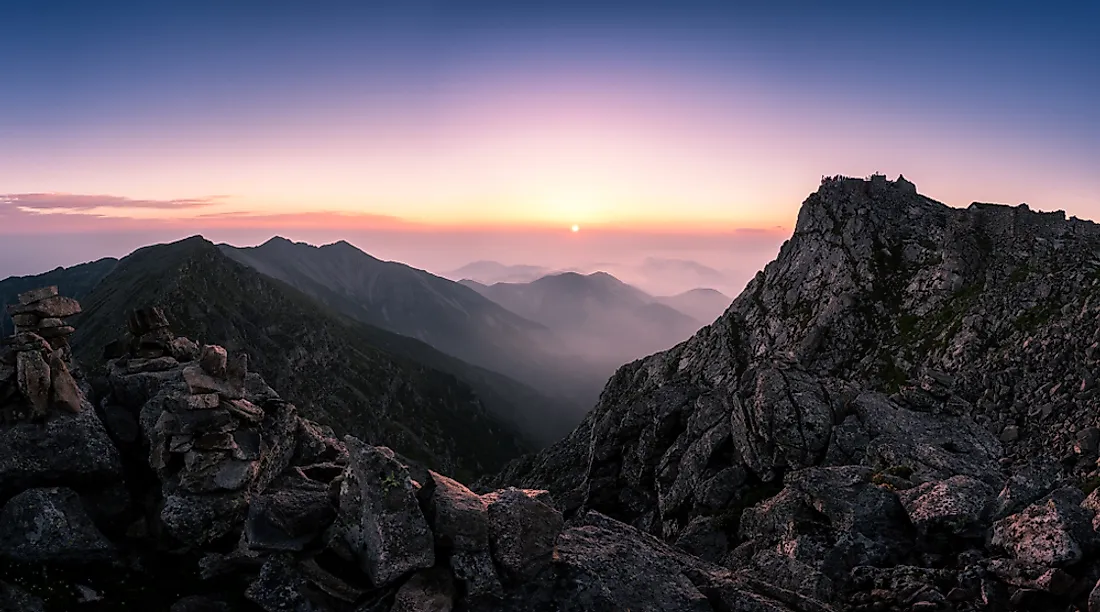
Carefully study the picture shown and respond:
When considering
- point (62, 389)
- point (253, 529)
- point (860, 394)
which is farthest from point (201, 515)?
point (860, 394)

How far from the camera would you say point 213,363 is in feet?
82.5

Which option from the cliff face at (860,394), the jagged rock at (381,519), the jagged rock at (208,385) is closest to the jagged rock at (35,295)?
the jagged rock at (208,385)

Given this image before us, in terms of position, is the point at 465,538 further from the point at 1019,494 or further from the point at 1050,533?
the point at 1019,494

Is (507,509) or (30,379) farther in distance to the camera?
(30,379)

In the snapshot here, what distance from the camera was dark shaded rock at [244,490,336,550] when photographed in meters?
16.9

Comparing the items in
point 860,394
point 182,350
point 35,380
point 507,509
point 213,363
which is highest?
point 213,363

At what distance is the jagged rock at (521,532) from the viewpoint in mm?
16344

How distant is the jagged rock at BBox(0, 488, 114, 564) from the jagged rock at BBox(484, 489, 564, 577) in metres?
13.9

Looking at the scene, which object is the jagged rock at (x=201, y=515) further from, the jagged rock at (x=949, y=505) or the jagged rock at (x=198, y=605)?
the jagged rock at (x=949, y=505)

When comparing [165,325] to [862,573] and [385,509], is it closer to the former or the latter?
[385,509]

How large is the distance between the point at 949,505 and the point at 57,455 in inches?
1417

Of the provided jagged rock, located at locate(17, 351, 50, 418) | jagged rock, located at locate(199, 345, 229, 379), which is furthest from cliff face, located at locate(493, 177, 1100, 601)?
jagged rock, located at locate(17, 351, 50, 418)

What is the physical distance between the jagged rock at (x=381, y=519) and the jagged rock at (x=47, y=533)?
982cm

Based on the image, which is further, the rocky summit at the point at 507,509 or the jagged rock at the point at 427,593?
the rocky summit at the point at 507,509
